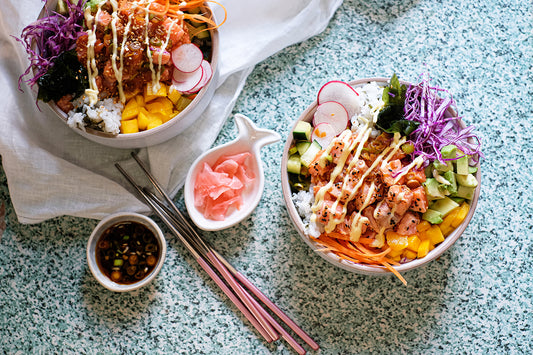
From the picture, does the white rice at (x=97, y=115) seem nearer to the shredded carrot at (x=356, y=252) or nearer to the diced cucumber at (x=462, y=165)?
the shredded carrot at (x=356, y=252)

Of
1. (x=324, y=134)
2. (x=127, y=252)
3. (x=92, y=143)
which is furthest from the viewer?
(x=92, y=143)

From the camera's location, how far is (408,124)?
1.75 meters

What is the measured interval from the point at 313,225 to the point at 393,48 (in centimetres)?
89

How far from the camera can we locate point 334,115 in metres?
1.80

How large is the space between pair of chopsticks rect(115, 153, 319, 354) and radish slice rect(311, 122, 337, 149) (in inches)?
24.3

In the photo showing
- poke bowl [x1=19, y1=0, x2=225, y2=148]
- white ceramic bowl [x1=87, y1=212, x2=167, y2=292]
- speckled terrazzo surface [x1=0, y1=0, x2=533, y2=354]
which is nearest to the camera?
poke bowl [x1=19, y1=0, x2=225, y2=148]

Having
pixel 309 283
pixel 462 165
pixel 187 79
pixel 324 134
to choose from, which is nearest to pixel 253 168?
pixel 324 134

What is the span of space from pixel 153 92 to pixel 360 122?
0.75 m

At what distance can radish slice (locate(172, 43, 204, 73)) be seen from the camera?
68.1 inches

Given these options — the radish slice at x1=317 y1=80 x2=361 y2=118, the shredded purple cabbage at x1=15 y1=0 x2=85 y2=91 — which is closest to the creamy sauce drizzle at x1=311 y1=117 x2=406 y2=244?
the radish slice at x1=317 y1=80 x2=361 y2=118

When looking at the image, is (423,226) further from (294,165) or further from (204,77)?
(204,77)

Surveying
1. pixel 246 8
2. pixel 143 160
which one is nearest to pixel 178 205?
pixel 143 160

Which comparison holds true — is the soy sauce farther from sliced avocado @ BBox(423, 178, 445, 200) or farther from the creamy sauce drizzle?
sliced avocado @ BBox(423, 178, 445, 200)

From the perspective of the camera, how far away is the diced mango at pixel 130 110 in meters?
1.77
